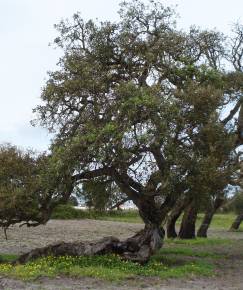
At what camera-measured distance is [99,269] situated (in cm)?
1479

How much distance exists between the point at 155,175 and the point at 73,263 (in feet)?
10.8

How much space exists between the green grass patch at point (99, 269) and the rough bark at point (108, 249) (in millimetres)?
374

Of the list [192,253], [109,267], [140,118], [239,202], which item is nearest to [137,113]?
[140,118]

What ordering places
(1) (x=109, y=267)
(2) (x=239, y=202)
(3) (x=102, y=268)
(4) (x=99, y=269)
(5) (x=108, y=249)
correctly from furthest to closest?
1. (2) (x=239, y=202)
2. (5) (x=108, y=249)
3. (1) (x=109, y=267)
4. (3) (x=102, y=268)
5. (4) (x=99, y=269)

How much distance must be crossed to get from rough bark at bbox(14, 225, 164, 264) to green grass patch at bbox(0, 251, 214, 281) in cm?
37

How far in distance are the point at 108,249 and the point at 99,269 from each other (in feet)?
6.68

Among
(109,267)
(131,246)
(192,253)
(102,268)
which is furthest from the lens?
(192,253)

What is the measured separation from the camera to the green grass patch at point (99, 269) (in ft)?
46.4

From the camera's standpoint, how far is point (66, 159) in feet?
50.0

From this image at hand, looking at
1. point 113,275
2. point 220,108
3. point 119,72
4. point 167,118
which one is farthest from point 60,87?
point 113,275

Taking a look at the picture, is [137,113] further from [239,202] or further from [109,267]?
[239,202]

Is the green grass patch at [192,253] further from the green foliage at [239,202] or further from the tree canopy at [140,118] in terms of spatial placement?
the green foliage at [239,202]

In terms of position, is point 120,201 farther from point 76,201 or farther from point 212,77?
point 212,77

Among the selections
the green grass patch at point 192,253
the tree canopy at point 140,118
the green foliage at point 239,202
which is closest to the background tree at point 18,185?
the tree canopy at point 140,118
